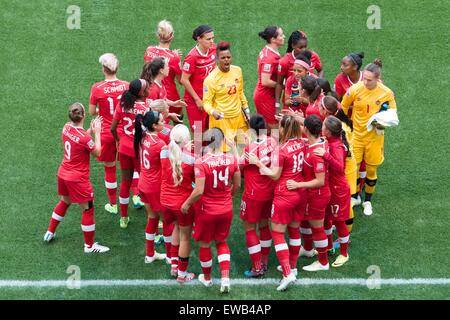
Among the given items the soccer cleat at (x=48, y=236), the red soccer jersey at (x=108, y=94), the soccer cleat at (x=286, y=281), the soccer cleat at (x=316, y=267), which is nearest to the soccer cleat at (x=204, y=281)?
the soccer cleat at (x=286, y=281)

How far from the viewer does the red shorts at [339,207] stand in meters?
8.75

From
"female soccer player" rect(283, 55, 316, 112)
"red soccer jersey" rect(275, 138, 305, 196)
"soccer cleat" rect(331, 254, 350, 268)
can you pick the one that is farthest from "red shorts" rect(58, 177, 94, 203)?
"soccer cleat" rect(331, 254, 350, 268)

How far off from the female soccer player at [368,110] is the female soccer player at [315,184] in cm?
151

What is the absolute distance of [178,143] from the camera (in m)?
8.06

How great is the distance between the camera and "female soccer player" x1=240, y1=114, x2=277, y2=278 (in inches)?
323

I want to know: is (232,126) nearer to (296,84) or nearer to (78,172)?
(296,84)

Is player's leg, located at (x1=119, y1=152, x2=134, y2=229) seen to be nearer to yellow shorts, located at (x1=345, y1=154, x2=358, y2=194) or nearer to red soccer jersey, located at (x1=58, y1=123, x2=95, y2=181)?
red soccer jersey, located at (x1=58, y1=123, x2=95, y2=181)

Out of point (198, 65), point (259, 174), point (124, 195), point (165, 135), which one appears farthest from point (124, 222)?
point (198, 65)

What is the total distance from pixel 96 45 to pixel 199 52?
11.2 ft

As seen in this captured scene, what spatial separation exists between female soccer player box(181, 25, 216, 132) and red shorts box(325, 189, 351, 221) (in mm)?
2290

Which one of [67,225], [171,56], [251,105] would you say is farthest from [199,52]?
[67,225]

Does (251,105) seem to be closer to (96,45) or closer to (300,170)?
(96,45)

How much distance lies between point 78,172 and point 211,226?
6.13 feet

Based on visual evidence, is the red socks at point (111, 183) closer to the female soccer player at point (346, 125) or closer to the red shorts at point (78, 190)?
the red shorts at point (78, 190)
